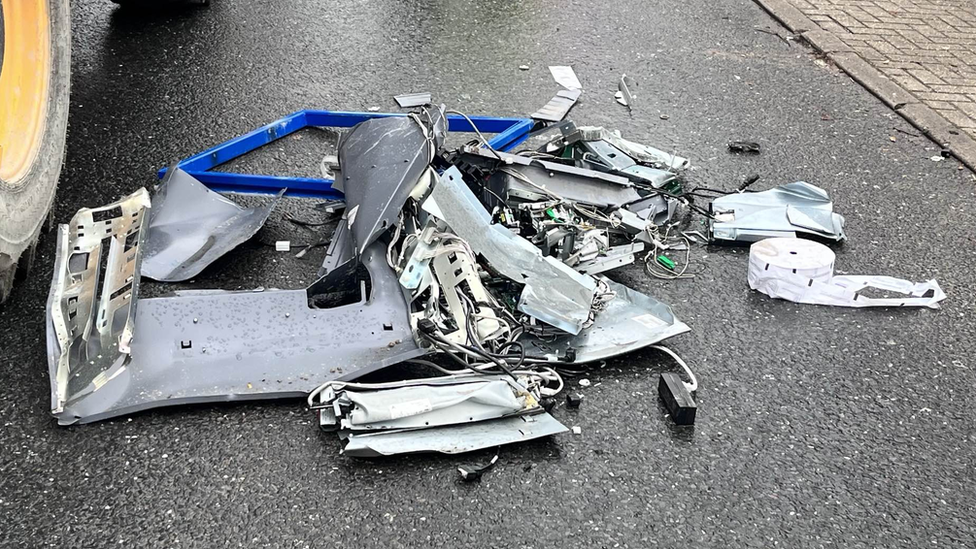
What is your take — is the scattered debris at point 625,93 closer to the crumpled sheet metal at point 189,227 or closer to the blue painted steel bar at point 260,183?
the blue painted steel bar at point 260,183

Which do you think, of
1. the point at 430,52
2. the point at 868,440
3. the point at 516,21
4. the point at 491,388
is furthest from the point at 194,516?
the point at 516,21

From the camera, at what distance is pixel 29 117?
124 inches

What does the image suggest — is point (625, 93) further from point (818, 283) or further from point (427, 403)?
point (427, 403)

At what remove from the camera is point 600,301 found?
297 cm

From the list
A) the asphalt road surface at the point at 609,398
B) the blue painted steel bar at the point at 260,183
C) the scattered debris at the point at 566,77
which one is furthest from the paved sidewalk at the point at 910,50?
the blue painted steel bar at the point at 260,183

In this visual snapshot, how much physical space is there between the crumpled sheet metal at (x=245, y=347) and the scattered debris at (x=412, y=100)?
1524 millimetres

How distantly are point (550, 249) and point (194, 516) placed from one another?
1532 mm

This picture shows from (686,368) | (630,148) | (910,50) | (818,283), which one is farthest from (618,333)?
(910,50)

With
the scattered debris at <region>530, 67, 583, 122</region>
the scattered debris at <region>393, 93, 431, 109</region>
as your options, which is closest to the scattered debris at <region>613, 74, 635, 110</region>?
the scattered debris at <region>530, 67, 583, 122</region>

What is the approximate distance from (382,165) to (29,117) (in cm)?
131

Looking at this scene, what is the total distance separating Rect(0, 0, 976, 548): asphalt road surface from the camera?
2293 millimetres

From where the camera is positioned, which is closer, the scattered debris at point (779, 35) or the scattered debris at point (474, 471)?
the scattered debris at point (474, 471)

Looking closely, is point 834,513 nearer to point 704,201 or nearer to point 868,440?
point 868,440

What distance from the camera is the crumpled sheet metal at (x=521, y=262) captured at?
2.85 metres
